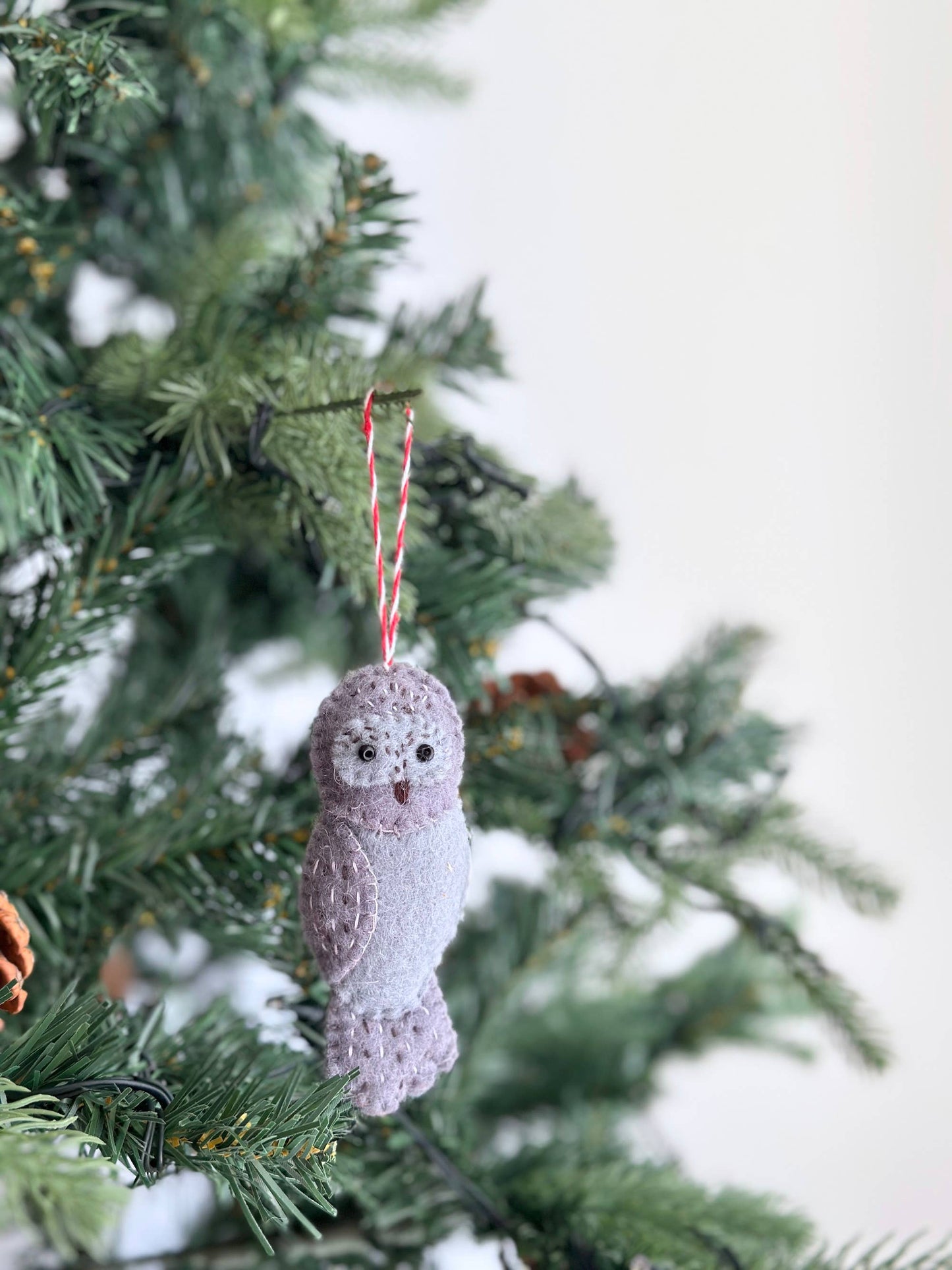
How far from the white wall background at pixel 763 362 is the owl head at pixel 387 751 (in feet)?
2.10

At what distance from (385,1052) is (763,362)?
844mm

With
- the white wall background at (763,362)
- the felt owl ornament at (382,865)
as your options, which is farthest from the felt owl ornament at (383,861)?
the white wall background at (763,362)

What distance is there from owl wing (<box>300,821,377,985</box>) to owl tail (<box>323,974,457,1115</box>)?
2cm

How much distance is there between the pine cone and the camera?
0.29 metres

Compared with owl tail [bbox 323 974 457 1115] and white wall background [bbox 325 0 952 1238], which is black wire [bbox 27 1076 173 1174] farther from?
white wall background [bbox 325 0 952 1238]

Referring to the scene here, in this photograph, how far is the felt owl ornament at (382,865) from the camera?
1.03 feet

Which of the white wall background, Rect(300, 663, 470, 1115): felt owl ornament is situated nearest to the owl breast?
Rect(300, 663, 470, 1115): felt owl ornament

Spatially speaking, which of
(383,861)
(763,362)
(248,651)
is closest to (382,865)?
(383,861)

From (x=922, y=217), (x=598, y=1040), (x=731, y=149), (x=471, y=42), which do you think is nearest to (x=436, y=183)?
(x=471, y=42)

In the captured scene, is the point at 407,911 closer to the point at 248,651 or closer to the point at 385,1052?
the point at 385,1052

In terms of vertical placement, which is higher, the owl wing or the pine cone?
the owl wing

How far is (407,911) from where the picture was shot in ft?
1.04

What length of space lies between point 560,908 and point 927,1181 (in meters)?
0.68

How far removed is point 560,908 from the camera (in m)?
0.56
